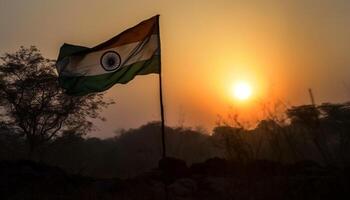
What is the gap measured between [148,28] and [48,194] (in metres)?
6.57

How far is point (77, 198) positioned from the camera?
1484 centimetres

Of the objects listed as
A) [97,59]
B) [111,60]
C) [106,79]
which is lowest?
[106,79]

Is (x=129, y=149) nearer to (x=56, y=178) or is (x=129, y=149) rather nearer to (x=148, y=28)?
(x=56, y=178)

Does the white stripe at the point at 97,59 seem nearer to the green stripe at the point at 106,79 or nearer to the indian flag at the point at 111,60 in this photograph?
the indian flag at the point at 111,60

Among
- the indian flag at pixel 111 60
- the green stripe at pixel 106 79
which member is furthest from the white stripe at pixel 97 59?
the green stripe at pixel 106 79

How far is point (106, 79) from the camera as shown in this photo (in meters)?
13.0

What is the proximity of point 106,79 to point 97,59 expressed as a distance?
587mm

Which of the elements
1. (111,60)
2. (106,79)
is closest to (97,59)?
(111,60)

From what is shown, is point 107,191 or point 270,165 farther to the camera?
point 270,165

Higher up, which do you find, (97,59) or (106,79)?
(97,59)

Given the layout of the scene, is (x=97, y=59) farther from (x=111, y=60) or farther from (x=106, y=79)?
(x=106, y=79)

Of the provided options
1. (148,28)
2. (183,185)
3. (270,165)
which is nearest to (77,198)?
(183,185)

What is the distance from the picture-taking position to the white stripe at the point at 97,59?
1260 centimetres

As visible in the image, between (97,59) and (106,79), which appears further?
(97,59)
